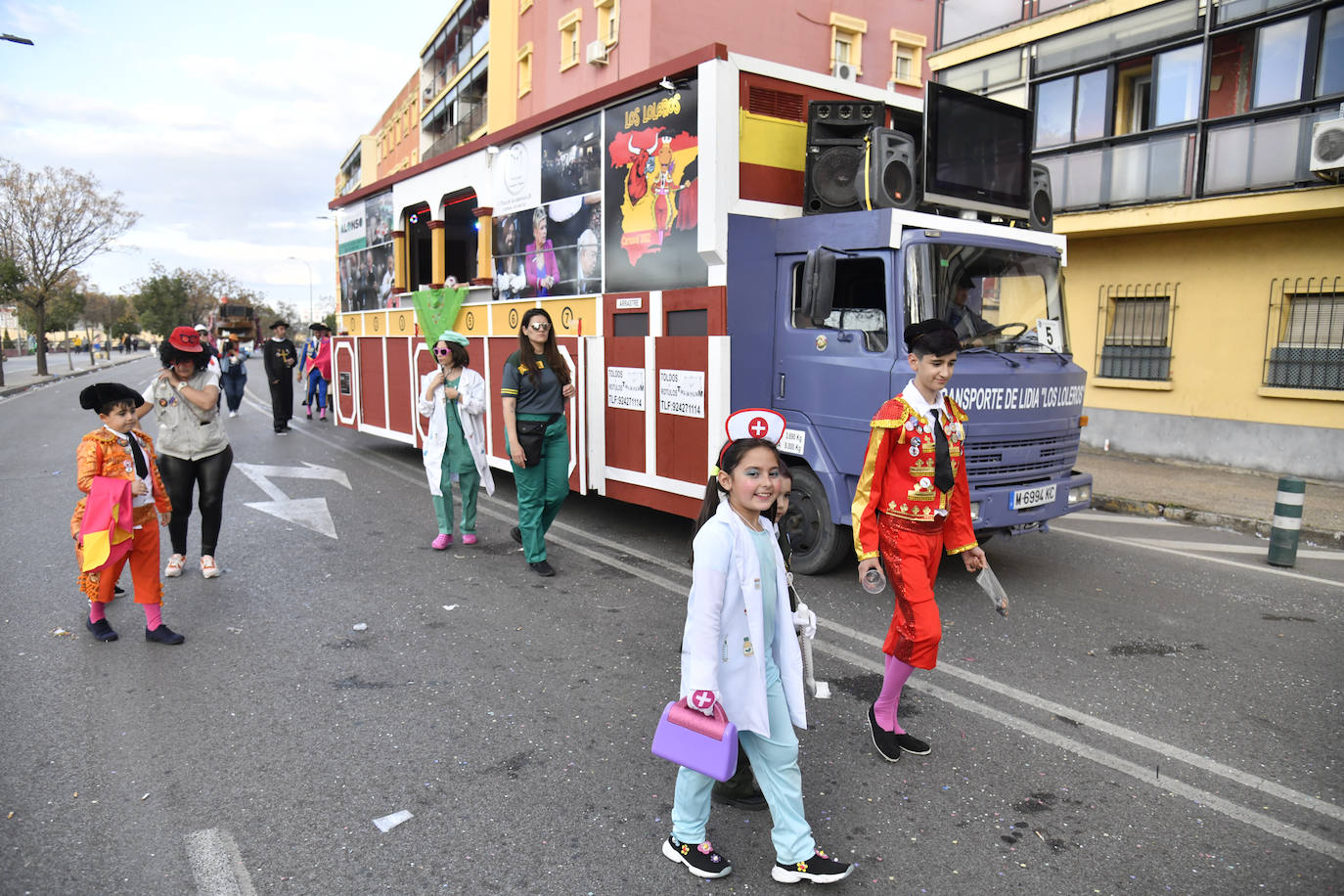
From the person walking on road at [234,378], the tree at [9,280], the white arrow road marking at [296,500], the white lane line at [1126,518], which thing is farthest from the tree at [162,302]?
the white lane line at [1126,518]

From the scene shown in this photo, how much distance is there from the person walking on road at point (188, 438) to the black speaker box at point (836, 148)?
174 inches

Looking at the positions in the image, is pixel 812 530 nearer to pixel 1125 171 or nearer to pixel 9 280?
pixel 1125 171

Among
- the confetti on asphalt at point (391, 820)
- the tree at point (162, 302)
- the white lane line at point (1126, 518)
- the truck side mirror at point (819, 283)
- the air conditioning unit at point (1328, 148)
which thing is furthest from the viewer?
the tree at point (162, 302)

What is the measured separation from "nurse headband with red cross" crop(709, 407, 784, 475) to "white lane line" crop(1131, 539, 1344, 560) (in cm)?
615

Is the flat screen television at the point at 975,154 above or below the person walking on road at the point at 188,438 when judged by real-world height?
above

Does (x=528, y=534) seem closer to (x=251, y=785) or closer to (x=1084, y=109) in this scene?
(x=251, y=785)

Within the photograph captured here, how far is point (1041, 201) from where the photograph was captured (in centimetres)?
712

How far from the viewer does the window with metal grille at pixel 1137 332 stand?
12867 millimetres

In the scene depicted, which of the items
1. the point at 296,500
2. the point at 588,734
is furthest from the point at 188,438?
the point at 588,734

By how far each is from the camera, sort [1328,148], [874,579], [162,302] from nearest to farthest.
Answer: [874,579], [1328,148], [162,302]

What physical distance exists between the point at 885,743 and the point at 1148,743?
1189 millimetres

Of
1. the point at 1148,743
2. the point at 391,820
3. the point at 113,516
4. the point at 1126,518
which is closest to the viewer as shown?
the point at 391,820

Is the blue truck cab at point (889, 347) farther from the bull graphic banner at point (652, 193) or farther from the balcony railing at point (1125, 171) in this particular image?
the balcony railing at point (1125, 171)

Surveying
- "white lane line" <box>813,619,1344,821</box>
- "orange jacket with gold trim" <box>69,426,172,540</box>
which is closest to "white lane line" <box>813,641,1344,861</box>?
"white lane line" <box>813,619,1344,821</box>
